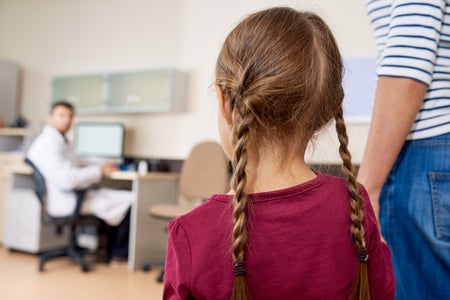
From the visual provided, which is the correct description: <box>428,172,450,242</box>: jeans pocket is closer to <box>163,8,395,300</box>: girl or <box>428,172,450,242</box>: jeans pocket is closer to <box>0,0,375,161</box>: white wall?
<box>163,8,395,300</box>: girl

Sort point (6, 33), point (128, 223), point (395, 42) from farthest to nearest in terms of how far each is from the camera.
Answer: point (6, 33)
point (128, 223)
point (395, 42)

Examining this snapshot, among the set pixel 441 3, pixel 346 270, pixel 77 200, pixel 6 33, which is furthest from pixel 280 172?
pixel 6 33

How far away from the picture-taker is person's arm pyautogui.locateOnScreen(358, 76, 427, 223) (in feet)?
2.54

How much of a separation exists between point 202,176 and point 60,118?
4.16 feet

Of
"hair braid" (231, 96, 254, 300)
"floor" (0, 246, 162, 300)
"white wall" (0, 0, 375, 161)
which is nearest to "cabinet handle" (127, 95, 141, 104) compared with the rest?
"white wall" (0, 0, 375, 161)

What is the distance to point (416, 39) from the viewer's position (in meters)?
0.76

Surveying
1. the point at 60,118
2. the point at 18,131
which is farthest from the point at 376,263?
the point at 18,131

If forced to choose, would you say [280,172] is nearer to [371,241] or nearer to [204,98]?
[371,241]

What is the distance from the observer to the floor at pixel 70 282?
8.71 ft

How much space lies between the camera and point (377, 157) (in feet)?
2.62

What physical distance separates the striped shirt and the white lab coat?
2754mm

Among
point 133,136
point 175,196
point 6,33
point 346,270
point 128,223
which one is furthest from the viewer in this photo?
point 6,33

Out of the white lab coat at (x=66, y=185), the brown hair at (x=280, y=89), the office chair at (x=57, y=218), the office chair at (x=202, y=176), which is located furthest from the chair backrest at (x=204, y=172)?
the brown hair at (x=280, y=89)

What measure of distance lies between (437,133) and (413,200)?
13cm
